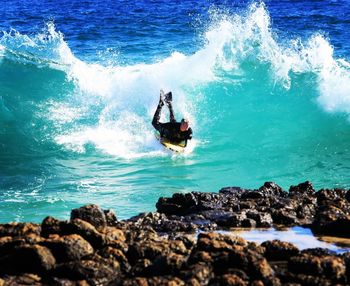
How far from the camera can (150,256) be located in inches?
388

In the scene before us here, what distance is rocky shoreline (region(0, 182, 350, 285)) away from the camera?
9109 mm

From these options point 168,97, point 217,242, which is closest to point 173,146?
point 168,97

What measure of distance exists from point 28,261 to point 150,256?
1499 millimetres

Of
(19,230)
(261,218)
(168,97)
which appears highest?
(168,97)

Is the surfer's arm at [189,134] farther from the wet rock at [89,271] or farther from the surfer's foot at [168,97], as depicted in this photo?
the wet rock at [89,271]

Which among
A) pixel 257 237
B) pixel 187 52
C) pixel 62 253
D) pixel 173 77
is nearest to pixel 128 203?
pixel 257 237

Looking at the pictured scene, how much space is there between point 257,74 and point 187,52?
4.58 metres

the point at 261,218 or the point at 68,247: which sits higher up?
the point at 261,218

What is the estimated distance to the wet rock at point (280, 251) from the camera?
10.0m

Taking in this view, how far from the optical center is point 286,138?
21797mm

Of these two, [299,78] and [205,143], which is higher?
[299,78]

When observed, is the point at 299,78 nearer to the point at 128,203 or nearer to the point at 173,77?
the point at 173,77

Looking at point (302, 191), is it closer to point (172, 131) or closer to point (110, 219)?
point (110, 219)

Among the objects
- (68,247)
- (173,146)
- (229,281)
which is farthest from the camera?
(173,146)
